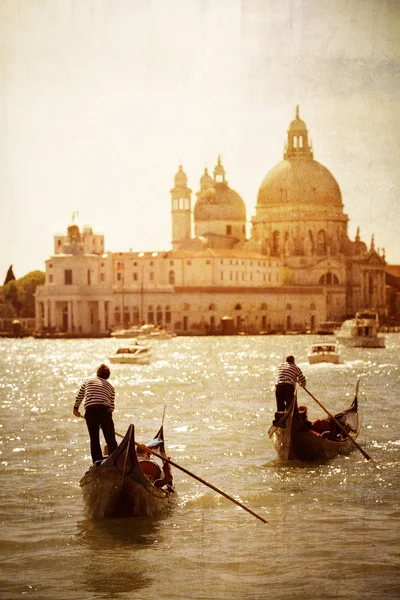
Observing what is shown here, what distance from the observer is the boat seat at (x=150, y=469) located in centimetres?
1221

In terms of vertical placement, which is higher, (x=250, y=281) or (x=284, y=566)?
(x=250, y=281)

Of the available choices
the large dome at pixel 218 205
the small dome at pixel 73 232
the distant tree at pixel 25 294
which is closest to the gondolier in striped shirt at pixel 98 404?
the small dome at pixel 73 232

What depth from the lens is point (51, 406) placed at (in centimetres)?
2458

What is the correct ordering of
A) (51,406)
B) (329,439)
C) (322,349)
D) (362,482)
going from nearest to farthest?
(362,482) → (329,439) → (51,406) → (322,349)

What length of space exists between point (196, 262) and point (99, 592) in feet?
283

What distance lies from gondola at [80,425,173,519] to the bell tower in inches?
3703

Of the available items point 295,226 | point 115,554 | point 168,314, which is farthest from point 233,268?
point 115,554

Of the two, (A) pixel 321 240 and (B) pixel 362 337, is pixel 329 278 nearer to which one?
(A) pixel 321 240

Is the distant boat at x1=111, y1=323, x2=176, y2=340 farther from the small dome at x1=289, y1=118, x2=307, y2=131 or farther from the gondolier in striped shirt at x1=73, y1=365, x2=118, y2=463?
the gondolier in striped shirt at x1=73, y1=365, x2=118, y2=463

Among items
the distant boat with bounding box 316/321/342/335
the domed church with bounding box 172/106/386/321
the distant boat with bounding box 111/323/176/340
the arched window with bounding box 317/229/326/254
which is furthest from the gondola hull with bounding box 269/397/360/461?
the arched window with bounding box 317/229/326/254

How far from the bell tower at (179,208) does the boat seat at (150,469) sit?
93.5m

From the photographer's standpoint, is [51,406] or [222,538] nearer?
[222,538]

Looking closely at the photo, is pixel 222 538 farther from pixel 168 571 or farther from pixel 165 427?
pixel 165 427

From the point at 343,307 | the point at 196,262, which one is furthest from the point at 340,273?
the point at 196,262
